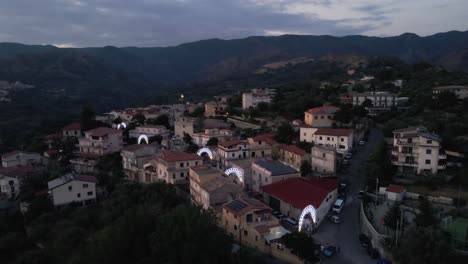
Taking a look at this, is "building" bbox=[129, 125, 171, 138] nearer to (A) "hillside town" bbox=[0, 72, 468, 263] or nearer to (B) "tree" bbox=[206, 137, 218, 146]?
(A) "hillside town" bbox=[0, 72, 468, 263]

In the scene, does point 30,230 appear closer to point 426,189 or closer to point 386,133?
point 426,189

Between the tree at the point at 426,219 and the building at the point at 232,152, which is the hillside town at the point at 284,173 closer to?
the building at the point at 232,152

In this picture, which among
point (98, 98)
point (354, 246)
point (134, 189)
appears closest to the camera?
point (354, 246)

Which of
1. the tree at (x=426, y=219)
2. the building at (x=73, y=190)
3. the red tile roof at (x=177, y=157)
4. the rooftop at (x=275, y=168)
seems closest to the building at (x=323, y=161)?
the rooftop at (x=275, y=168)

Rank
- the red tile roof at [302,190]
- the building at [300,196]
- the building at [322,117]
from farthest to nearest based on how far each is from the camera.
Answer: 1. the building at [322,117]
2. the red tile roof at [302,190]
3. the building at [300,196]

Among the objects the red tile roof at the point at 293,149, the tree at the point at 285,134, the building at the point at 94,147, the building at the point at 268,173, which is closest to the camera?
the building at the point at 268,173

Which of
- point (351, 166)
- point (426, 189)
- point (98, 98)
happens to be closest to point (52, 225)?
point (351, 166)
